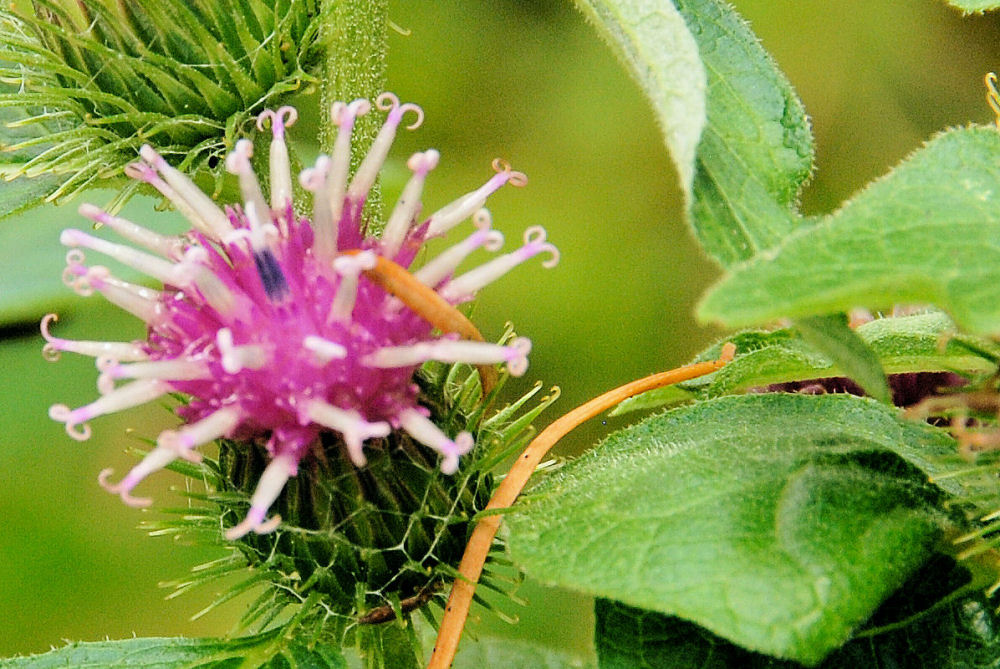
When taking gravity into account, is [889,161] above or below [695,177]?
below

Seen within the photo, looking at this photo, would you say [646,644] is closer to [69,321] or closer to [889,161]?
[69,321]

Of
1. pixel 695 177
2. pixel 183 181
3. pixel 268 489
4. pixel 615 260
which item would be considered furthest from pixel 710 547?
pixel 615 260

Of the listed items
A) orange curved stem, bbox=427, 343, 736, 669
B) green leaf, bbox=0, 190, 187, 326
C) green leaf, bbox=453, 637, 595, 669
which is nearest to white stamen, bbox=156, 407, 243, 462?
orange curved stem, bbox=427, 343, 736, 669

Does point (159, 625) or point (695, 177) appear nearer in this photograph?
point (695, 177)

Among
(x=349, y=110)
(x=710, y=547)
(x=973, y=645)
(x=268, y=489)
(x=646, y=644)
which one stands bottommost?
(x=973, y=645)

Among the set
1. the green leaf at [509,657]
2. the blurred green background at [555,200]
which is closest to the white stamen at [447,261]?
the green leaf at [509,657]

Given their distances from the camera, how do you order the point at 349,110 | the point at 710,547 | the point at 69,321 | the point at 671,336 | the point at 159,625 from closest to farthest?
the point at 710,547 < the point at 349,110 < the point at 69,321 < the point at 159,625 < the point at 671,336
